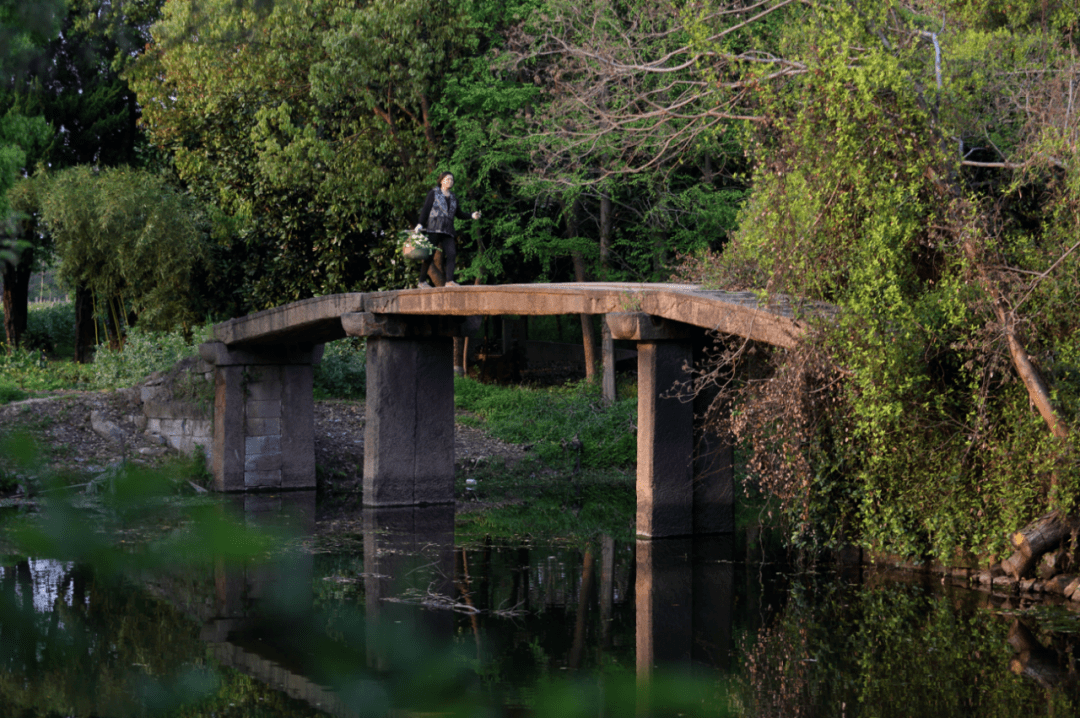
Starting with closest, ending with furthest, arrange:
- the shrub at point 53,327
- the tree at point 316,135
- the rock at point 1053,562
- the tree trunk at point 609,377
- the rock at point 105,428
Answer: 1. the rock at point 1053,562
2. the rock at point 105,428
3. the tree at point 316,135
4. the tree trunk at point 609,377
5. the shrub at point 53,327

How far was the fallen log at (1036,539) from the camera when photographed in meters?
9.20

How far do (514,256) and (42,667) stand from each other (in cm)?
1683

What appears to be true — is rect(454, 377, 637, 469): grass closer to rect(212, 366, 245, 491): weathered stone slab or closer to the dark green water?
rect(212, 366, 245, 491): weathered stone slab

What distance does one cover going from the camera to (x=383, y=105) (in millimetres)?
21828

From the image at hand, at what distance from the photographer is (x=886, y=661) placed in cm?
783

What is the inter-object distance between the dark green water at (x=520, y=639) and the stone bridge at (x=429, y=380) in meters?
0.96

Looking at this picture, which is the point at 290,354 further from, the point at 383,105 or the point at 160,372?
the point at 383,105

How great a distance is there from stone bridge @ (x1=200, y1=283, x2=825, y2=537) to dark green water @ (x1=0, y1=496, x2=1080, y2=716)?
37.9 inches

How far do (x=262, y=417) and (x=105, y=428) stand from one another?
239 centimetres

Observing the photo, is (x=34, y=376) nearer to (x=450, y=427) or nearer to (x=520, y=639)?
(x=450, y=427)

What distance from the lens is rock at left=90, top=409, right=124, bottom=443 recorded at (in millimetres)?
17484

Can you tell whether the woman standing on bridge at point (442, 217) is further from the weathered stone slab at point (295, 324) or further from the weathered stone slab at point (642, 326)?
the weathered stone slab at point (642, 326)

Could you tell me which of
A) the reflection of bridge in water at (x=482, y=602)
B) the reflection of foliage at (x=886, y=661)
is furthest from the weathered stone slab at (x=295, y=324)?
the reflection of foliage at (x=886, y=661)

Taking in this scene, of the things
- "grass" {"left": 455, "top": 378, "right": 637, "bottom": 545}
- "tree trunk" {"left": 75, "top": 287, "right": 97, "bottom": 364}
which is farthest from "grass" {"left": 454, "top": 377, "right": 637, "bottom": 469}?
"tree trunk" {"left": 75, "top": 287, "right": 97, "bottom": 364}
